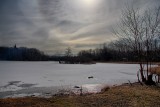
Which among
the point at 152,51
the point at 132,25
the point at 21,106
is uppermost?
the point at 132,25

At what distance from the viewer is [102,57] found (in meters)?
109

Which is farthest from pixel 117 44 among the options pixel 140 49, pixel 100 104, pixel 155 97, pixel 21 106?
pixel 21 106

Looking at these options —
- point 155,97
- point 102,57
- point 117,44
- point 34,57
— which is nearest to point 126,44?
point 117,44

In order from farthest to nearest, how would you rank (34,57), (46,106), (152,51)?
(34,57) < (152,51) < (46,106)

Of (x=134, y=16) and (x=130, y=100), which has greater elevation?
(x=134, y=16)

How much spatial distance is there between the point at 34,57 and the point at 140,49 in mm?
147029

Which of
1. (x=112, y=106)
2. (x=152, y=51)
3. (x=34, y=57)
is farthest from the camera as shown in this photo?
(x=34, y=57)

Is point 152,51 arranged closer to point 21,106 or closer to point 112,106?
point 112,106

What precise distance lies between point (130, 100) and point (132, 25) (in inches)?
402

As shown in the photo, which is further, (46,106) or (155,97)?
(155,97)

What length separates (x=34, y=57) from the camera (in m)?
160

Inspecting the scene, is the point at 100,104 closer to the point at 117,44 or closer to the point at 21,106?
the point at 21,106

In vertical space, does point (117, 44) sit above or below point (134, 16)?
below

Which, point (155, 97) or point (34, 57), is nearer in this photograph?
point (155, 97)
